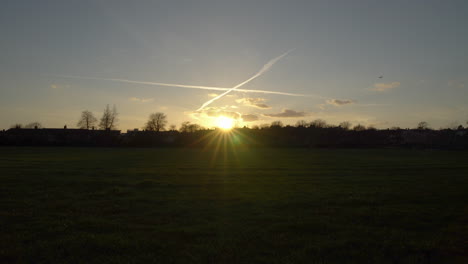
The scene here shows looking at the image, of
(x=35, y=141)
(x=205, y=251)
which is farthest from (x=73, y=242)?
(x=35, y=141)

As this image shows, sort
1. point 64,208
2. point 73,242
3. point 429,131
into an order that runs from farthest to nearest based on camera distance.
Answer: point 429,131 → point 64,208 → point 73,242

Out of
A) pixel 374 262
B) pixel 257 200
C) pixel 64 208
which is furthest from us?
pixel 257 200

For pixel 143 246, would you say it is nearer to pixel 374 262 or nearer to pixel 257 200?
pixel 374 262

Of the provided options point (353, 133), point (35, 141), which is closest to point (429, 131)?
point (353, 133)

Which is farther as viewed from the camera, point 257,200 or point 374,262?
point 257,200

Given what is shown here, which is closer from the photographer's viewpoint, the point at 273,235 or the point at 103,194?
the point at 273,235

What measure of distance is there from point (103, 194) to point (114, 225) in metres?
6.05

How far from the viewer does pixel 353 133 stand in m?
115

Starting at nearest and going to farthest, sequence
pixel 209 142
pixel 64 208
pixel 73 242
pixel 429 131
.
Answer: pixel 73 242, pixel 64 208, pixel 209 142, pixel 429 131

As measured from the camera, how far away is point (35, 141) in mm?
94000

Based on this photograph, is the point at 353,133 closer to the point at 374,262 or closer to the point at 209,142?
the point at 209,142

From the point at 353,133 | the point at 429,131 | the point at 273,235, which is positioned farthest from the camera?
the point at 429,131

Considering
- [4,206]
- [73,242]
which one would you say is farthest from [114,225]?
[4,206]

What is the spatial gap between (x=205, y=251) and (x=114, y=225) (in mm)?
3706
